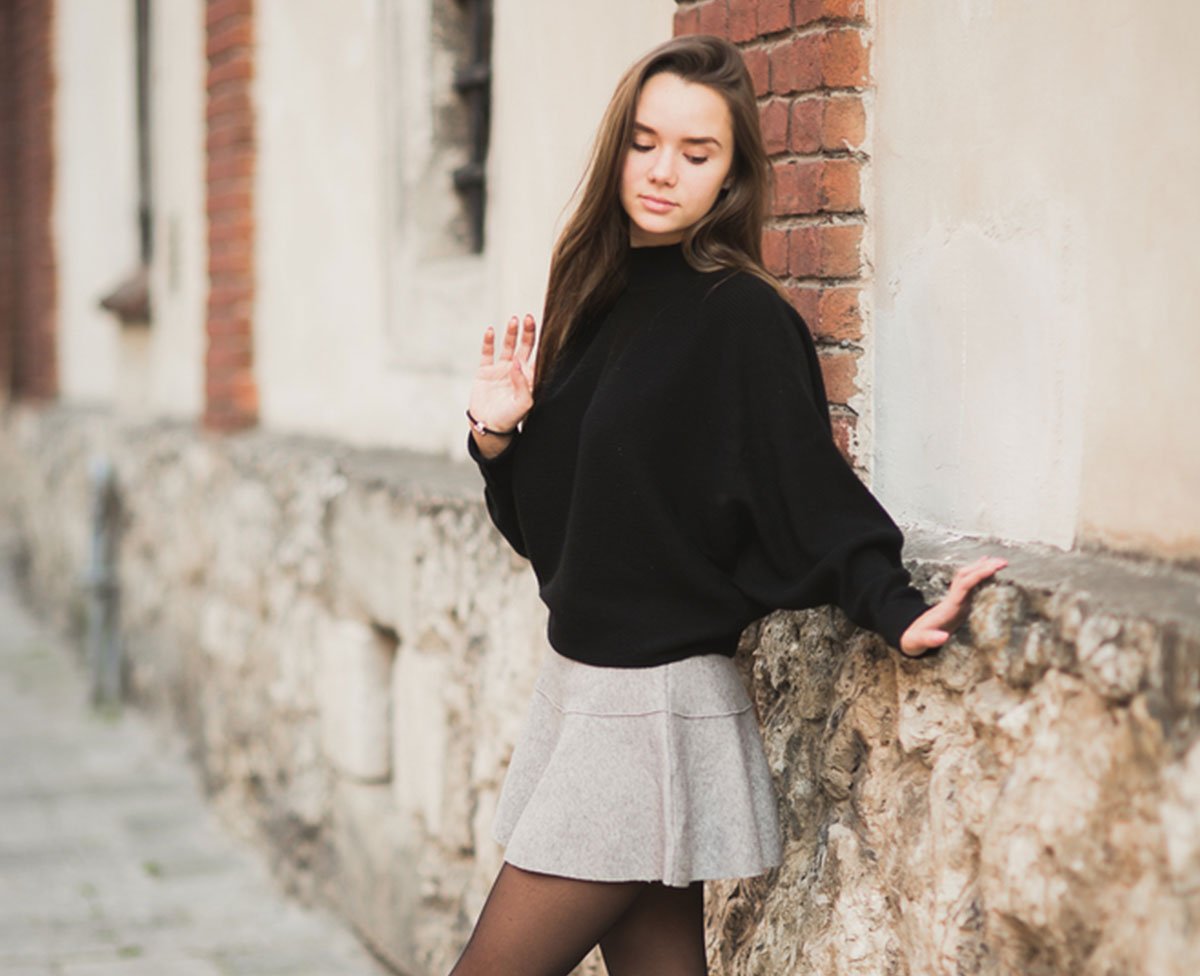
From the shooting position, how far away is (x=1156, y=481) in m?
1.99

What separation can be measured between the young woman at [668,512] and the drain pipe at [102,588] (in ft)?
17.4

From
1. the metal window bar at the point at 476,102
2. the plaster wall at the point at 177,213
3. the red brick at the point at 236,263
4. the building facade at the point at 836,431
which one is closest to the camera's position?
the building facade at the point at 836,431

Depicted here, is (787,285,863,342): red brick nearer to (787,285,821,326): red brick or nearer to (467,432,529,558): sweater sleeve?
(787,285,821,326): red brick

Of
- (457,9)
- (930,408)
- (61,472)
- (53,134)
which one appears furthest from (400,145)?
(53,134)

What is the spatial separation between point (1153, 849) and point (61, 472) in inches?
304

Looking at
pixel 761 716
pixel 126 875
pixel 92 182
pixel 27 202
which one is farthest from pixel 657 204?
pixel 27 202

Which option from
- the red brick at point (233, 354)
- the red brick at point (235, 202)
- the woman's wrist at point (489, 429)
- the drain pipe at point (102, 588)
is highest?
the red brick at point (235, 202)

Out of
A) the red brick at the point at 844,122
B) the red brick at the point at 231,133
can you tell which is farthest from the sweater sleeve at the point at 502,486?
the red brick at the point at 231,133

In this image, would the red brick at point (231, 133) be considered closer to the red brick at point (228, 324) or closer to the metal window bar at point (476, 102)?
the red brick at point (228, 324)

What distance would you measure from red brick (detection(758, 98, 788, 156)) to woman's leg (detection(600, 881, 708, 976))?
3.79 feet

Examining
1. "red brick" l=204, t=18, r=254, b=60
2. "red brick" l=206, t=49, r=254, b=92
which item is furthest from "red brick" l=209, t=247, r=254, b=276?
"red brick" l=204, t=18, r=254, b=60

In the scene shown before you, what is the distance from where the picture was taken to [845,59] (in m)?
2.52

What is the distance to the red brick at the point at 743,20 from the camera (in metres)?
2.67

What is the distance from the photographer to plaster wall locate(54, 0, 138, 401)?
7.98 m
